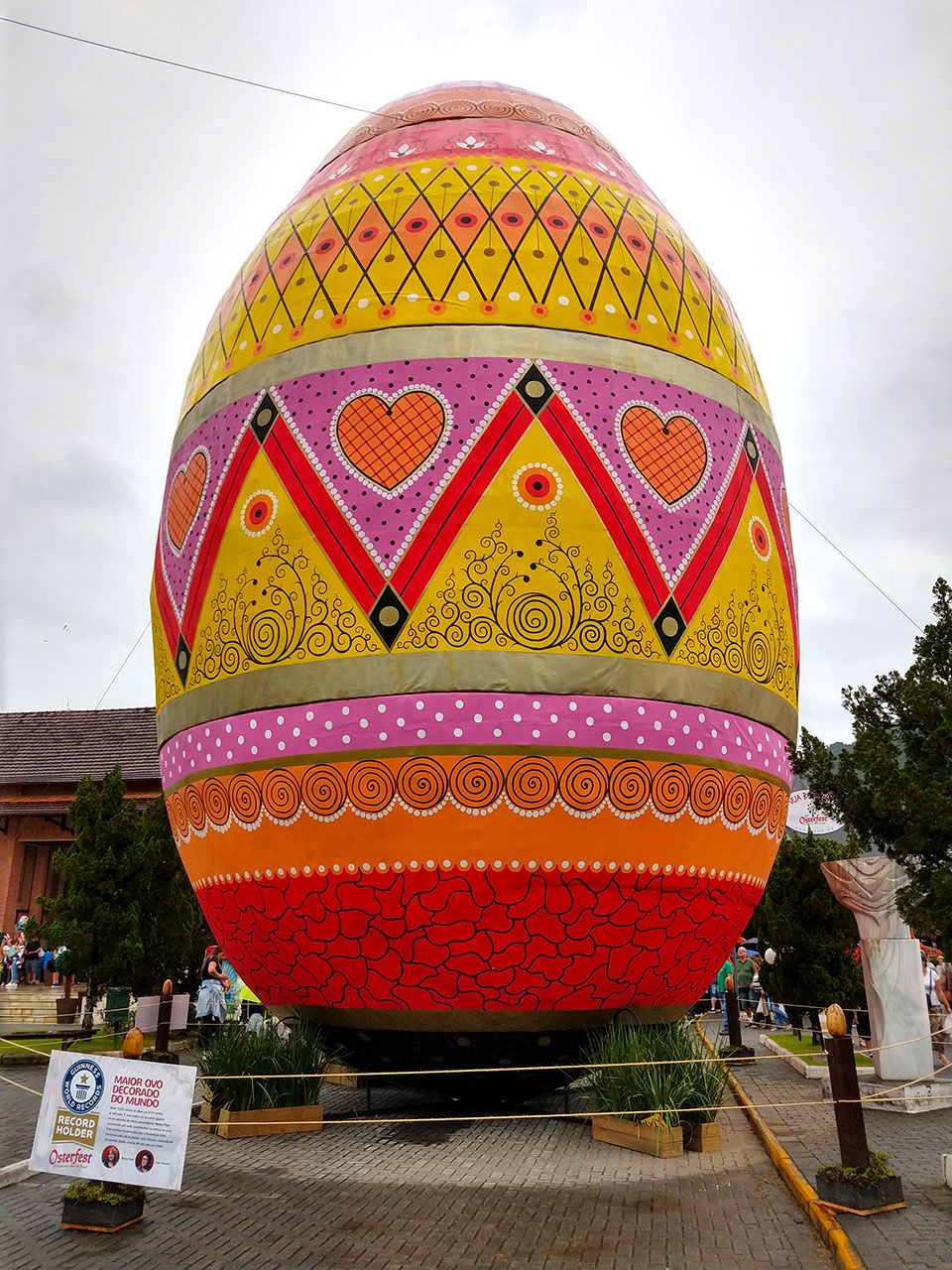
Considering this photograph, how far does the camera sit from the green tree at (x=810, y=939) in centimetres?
1361

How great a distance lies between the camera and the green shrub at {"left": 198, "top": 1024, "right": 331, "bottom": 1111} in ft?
26.9

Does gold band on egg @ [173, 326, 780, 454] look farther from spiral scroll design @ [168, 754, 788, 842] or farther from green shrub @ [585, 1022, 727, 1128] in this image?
green shrub @ [585, 1022, 727, 1128]

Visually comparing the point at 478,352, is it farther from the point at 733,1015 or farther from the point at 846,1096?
the point at 733,1015

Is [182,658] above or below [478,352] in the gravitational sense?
below

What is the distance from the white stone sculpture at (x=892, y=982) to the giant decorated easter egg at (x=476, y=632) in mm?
2501

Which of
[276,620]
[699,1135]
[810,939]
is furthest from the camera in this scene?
[810,939]

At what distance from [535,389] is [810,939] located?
30.9 feet

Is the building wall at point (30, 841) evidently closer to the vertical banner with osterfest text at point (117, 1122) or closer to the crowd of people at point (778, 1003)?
the crowd of people at point (778, 1003)

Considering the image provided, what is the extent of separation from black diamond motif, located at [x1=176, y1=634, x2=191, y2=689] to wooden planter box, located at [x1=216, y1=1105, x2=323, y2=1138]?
3.66 meters

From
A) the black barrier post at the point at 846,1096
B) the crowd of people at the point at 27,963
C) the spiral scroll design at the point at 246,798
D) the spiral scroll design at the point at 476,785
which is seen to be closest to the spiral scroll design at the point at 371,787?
the spiral scroll design at the point at 476,785

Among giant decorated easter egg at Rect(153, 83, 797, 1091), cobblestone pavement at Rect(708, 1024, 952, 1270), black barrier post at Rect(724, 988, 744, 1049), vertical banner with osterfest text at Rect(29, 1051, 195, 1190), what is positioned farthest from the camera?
black barrier post at Rect(724, 988, 744, 1049)

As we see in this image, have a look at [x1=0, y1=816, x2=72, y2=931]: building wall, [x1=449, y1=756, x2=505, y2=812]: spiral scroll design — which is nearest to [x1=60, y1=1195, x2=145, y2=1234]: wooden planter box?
[x1=449, y1=756, x2=505, y2=812]: spiral scroll design

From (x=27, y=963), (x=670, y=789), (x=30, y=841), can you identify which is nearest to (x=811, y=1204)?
(x=670, y=789)

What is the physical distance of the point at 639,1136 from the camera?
7523 millimetres
